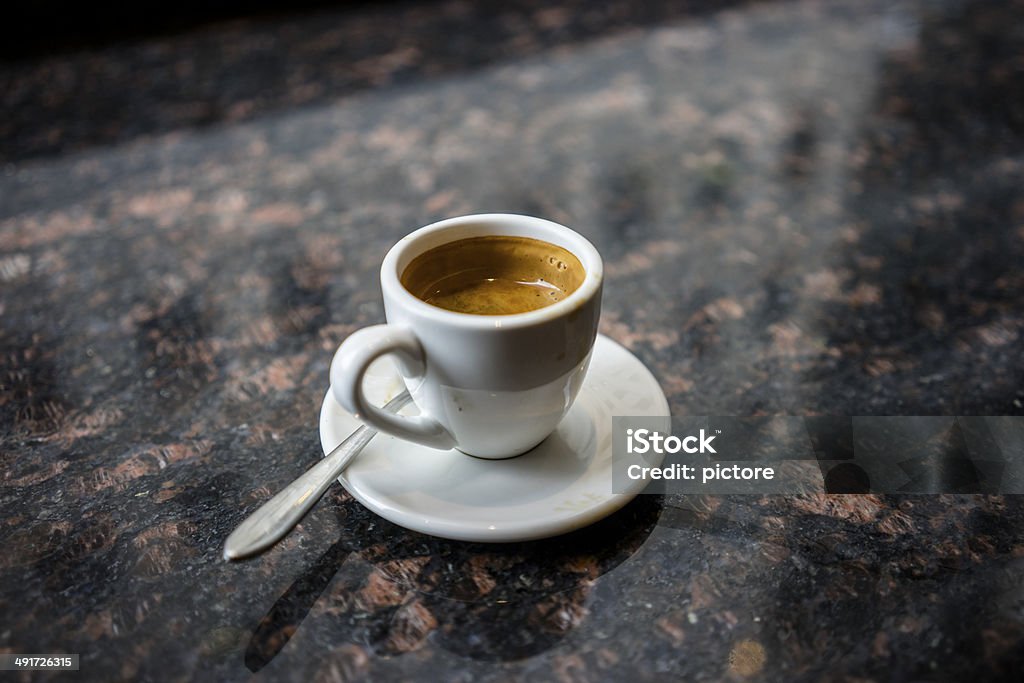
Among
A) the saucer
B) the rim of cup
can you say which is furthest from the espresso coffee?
the saucer

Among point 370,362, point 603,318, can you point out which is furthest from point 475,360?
point 603,318

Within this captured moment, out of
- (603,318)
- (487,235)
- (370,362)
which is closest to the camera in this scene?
(370,362)

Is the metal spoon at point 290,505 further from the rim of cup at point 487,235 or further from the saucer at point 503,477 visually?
the rim of cup at point 487,235

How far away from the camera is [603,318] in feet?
2.83

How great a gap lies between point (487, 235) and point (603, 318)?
0.82 feet

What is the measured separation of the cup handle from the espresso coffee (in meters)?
0.07

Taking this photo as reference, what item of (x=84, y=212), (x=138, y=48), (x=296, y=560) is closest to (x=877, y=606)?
(x=296, y=560)

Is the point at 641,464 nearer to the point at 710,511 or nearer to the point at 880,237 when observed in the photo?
the point at 710,511

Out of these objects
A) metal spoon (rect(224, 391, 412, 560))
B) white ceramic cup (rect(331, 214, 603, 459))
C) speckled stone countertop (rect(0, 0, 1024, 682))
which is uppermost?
white ceramic cup (rect(331, 214, 603, 459))

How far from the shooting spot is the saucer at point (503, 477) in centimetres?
56

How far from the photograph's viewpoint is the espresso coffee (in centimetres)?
63

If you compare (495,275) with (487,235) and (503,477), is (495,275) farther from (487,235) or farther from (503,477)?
(503,477)

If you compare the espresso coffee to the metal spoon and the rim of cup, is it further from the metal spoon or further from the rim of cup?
the metal spoon

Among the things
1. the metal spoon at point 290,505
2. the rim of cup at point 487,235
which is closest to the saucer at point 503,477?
the metal spoon at point 290,505
